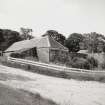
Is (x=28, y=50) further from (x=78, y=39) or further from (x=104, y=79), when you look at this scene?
(x=78, y=39)

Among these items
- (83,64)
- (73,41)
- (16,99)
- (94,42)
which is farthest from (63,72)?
(73,41)

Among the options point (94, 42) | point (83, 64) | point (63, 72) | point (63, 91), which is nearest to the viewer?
point (63, 91)

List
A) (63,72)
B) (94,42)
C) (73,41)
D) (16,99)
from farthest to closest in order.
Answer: (73,41) < (94,42) < (63,72) < (16,99)

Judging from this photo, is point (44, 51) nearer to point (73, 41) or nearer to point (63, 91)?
point (63, 91)

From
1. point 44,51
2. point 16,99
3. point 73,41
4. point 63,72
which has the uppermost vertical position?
point 73,41

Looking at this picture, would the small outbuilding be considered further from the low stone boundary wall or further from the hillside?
the hillside

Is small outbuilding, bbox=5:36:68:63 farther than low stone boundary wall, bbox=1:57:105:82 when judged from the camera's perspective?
Yes

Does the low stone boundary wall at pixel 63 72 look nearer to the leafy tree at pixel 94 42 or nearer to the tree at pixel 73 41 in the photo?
the leafy tree at pixel 94 42

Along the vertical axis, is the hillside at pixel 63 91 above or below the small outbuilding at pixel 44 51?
below

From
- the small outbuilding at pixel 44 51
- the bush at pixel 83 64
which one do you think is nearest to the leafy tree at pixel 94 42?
the small outbuilding at pixel 44 51

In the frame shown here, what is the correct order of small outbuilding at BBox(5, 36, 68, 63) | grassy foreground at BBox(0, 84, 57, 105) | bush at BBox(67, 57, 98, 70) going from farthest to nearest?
1. small outbuilding at BBox(5, 36, 68, 63)
2. bush at BBox(67, 57, 98, 70)
3. grassy foreground at BBox(0, 84, 57, 105)

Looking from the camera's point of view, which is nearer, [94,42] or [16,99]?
[16,99]

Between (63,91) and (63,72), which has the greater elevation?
(63,72)

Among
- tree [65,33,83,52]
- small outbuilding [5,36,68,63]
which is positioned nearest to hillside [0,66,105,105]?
small outbuilding [5,36,68,63]
